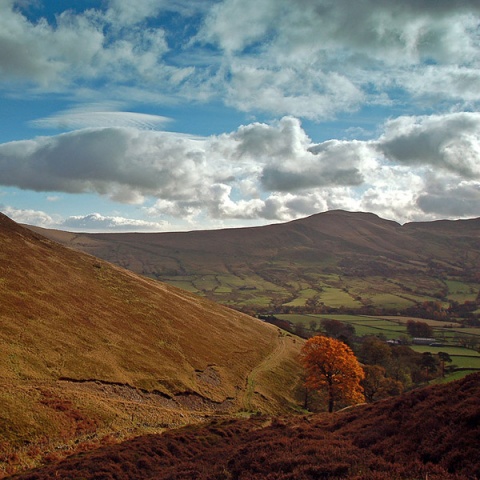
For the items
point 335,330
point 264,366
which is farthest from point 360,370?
point 335,330

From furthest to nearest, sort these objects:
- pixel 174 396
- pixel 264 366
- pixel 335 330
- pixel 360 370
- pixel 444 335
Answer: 1. pixel 444 335
2. pixel 335 330
3. pixel 264 366
4. pixel 360 370
5. pixel 174 396

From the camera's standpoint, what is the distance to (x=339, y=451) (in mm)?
21984

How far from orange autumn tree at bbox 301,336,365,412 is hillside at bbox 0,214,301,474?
6.95m

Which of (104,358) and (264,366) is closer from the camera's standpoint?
(104,358)

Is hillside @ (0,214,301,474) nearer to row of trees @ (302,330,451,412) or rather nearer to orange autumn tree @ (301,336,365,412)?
orange autumn tree @ (301,336,365,412)

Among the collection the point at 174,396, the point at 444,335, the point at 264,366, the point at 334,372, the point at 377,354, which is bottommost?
the point at 444,335

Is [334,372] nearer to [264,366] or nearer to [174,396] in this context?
[264,366]

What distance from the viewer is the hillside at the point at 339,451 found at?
18.2m

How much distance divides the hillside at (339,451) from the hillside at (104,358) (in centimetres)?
705

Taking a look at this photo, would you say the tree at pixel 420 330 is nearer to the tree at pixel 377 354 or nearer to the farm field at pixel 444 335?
the farm field at pixel 444 335

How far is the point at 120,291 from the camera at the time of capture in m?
95.4

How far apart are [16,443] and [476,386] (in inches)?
1398

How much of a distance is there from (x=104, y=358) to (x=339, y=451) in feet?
143

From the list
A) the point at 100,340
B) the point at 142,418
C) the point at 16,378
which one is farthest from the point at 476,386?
the point at 100,340
